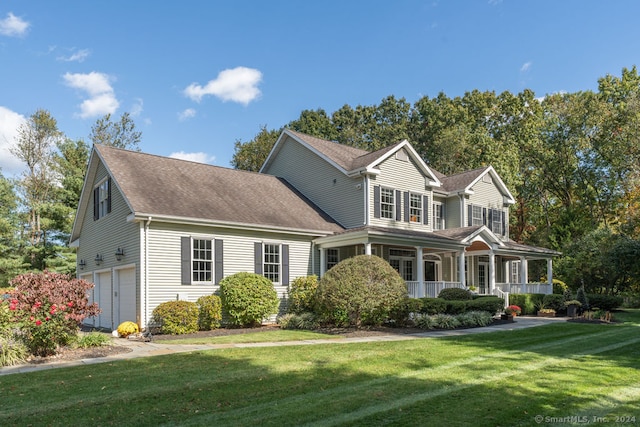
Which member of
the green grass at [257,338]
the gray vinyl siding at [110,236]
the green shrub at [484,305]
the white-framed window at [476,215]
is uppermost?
the white-framed window at [476,215]

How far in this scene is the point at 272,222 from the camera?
19406 mm

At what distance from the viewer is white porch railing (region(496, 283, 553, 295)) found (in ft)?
84.2

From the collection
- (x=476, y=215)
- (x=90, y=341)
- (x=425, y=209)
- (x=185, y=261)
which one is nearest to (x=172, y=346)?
(x=90, y=341)

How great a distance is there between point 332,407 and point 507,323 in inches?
528

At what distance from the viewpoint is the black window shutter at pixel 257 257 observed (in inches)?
741

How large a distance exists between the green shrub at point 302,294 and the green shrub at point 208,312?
3261mm

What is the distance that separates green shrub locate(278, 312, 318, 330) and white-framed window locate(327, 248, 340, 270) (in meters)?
3.83

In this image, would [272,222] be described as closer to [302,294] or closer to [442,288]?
[302,294]

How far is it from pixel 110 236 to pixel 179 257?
383 cm

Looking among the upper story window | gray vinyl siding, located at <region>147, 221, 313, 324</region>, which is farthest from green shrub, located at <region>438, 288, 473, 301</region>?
the upper story window

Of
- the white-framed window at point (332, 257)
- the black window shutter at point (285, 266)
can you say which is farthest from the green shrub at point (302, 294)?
the white-framed window at point (332, 257)

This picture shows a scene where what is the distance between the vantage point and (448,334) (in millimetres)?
14602

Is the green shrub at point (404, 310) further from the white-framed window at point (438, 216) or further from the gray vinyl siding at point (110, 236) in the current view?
the white-framed window at point (438, 216)

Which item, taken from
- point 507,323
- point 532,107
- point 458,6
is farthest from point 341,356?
point 532,107
